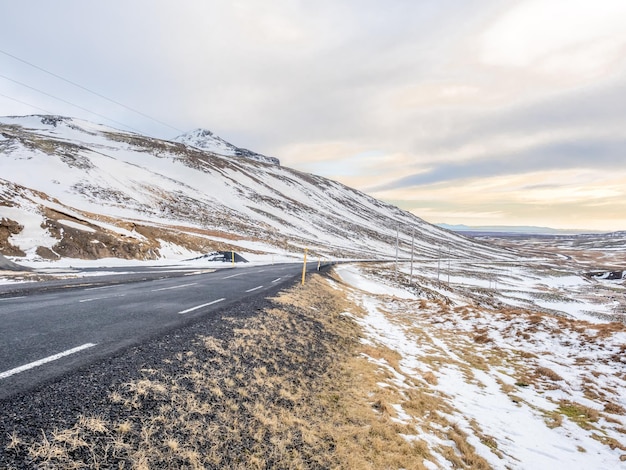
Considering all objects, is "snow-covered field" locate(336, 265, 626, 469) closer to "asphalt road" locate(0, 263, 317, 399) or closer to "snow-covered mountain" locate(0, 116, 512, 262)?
"asphalt road" locate(0, 263, 317, 399)

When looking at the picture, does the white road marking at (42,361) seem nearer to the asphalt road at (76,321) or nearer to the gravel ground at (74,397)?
the asphalt road at (76,321)

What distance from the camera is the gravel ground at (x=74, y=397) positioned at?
10.5 feet

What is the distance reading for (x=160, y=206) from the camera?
7400cm

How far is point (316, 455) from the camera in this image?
13.1 ft

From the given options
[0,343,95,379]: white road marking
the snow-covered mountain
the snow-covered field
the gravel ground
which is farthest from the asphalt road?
the snow-covered mountain

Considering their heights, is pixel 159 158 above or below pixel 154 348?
above

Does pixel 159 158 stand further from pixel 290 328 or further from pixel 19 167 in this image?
pixel 290 328

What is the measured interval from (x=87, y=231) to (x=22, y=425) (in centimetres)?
3036

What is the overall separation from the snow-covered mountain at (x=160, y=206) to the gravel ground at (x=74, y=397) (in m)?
23.6

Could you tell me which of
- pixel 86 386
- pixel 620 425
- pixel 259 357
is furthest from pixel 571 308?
pixel 86 386

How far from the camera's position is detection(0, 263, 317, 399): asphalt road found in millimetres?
4750

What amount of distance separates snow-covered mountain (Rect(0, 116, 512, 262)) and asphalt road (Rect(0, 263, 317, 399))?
55.1 feet

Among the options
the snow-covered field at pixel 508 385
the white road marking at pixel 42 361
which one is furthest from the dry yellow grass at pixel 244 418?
the white road marking at pixel 42 361

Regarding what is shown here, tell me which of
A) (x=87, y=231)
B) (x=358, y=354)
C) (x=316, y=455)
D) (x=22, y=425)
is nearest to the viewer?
(x=22, y=425)
